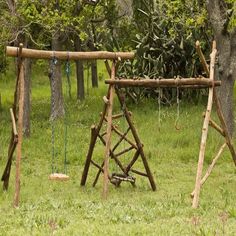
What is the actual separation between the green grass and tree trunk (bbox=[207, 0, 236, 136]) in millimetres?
1228

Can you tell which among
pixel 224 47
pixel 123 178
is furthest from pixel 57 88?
pixel 123 178

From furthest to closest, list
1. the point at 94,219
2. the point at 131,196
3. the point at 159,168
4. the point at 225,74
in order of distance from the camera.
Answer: the point at 225,74, the point at 159,168, the point at 131,196, the point at 94,219

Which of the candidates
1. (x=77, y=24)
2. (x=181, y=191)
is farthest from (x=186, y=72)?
(x=181, y=191)

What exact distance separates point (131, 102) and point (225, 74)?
8.09 metres

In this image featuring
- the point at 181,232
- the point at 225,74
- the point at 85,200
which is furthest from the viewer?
the point at 225,74

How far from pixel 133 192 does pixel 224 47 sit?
5.24 metres

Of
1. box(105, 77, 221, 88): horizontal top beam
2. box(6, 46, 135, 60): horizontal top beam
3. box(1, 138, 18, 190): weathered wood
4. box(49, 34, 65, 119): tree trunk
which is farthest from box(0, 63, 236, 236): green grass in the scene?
box(6, 46, 135, 60): horizontal top beam

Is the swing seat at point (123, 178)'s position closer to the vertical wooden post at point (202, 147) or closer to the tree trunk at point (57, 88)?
the vertical wooden post at point (202, 147)

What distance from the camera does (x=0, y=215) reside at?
898cm

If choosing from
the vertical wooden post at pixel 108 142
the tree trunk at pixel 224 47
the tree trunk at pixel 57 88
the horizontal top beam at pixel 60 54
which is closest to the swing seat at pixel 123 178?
the vertical wooden post at pixel 108 142

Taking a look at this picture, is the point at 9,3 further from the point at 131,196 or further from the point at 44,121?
the point at 131,196

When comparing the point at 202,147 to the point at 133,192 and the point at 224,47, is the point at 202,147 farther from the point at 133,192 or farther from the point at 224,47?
the point at 224,47

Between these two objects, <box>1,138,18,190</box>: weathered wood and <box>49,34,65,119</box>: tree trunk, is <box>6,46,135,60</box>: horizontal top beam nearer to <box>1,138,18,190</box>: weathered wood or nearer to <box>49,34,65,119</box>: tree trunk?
<box>1,138,18,190</box>: weathered wood

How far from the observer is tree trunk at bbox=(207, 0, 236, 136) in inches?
587
